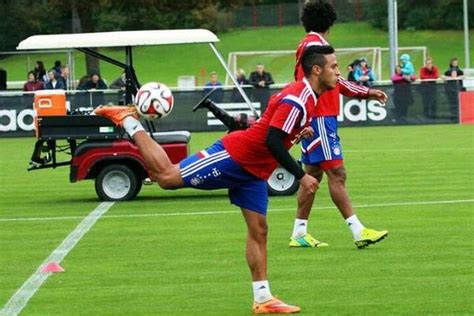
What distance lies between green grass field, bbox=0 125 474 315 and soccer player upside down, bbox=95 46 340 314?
43 centimetres

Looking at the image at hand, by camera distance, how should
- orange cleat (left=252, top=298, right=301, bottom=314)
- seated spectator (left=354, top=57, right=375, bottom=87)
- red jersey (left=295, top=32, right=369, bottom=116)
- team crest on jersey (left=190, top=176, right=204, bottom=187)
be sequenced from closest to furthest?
orange cleat (left=252, top=298, right=301, bottom=314) < team crest on jersey (left=190, top=176, right=204, bottom=187) < red jersey (left=295, top=32, right=369, bottom=116) < seated spectator (left=354, top=57, right=375, bottom=87)

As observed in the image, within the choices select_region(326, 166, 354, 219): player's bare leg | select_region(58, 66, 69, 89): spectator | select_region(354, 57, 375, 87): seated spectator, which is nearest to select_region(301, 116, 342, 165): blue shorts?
select_region(326, 166, 354, 219): player's bare leg

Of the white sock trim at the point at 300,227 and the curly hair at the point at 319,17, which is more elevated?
the curly hair at the point at 319,17

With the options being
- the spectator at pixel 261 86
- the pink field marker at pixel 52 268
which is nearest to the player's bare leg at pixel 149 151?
the pink field marker at pixel 52 268

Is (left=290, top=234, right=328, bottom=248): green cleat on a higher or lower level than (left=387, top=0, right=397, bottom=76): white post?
lower

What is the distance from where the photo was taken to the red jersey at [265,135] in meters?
10.1

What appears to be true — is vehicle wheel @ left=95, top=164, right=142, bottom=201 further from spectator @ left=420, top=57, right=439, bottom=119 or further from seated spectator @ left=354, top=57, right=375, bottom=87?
seated spectator @ left=354, top=57, right=375, bottom=87

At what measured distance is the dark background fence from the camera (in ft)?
112

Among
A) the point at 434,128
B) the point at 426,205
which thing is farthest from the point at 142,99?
the point at 434,128

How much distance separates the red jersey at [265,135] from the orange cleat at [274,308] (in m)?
0.92

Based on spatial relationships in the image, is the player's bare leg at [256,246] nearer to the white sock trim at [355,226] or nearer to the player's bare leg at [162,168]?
the player's bare leg at [162,168]

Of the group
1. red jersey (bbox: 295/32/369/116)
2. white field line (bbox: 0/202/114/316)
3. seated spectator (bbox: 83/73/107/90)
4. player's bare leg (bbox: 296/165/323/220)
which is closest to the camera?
white field line (bbox: 0/202/114/316)

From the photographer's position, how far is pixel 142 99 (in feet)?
33.5

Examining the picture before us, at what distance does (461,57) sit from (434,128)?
4291cm
